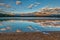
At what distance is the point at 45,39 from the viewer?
155 centimetres

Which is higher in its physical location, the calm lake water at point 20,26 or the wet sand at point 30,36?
the calm lake water at point 20,26

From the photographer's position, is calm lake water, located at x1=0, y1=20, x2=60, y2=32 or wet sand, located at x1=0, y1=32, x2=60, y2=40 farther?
calm lake water, located at x1=0, y1=20, x2=60, y2=32

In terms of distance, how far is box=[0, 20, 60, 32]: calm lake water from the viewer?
1.75m

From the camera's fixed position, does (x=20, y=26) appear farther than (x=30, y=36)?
Yes

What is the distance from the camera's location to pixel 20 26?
69.9 inches

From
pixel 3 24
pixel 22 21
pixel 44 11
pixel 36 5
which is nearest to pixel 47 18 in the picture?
pixel 44 11

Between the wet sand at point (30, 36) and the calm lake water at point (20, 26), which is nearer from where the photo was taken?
the wet sand at point (30, 36)

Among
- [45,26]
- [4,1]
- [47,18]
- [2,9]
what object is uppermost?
[4,1]

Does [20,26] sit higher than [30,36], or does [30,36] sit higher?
[20,26]

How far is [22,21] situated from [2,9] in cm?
31

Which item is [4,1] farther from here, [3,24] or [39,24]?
[39,24]

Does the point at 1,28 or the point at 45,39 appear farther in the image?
the point at 1,28

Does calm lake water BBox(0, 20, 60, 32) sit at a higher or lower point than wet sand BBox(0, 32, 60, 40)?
higher

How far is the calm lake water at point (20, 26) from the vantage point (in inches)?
69.0
